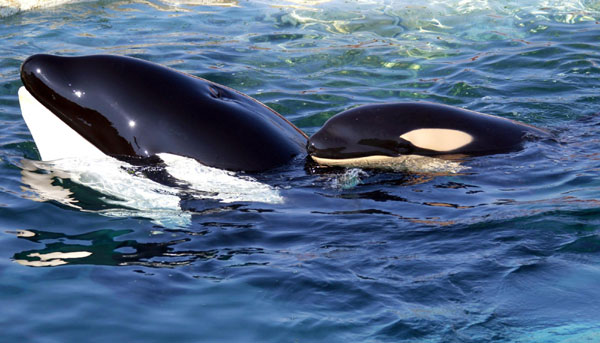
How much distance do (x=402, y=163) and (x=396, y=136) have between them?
0.26 m

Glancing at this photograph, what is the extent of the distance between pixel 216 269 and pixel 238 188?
123 cm

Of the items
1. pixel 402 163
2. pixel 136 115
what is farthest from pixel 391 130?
pixel 136 115

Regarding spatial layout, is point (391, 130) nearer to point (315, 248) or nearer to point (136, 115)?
point (315, 248)

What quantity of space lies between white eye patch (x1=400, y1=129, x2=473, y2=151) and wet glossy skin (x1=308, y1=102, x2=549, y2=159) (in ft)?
0.09

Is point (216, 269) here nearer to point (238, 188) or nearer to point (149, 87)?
point (238, 188)

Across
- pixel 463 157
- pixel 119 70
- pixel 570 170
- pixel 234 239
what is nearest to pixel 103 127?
pixel 119 70

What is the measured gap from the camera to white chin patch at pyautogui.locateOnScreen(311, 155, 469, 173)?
659cm

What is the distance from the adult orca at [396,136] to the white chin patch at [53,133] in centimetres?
187

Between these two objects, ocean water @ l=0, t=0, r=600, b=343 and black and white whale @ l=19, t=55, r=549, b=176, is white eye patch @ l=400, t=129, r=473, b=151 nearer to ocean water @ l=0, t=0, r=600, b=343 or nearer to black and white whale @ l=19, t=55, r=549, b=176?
black and white whale @ l=19, t=55, r=549, b=176

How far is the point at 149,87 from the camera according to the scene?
6305 mm

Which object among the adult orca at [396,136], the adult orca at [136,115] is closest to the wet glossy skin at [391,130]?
the adult orca at [396,136]

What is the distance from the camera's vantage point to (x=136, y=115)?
6211 millimetres

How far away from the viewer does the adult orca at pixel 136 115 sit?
6215 mm

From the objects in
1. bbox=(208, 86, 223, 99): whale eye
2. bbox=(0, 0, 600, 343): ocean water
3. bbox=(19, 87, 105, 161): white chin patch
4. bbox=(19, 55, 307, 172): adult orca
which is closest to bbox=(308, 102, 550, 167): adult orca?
bbox=(0, 0, 600, 343): ocean water
